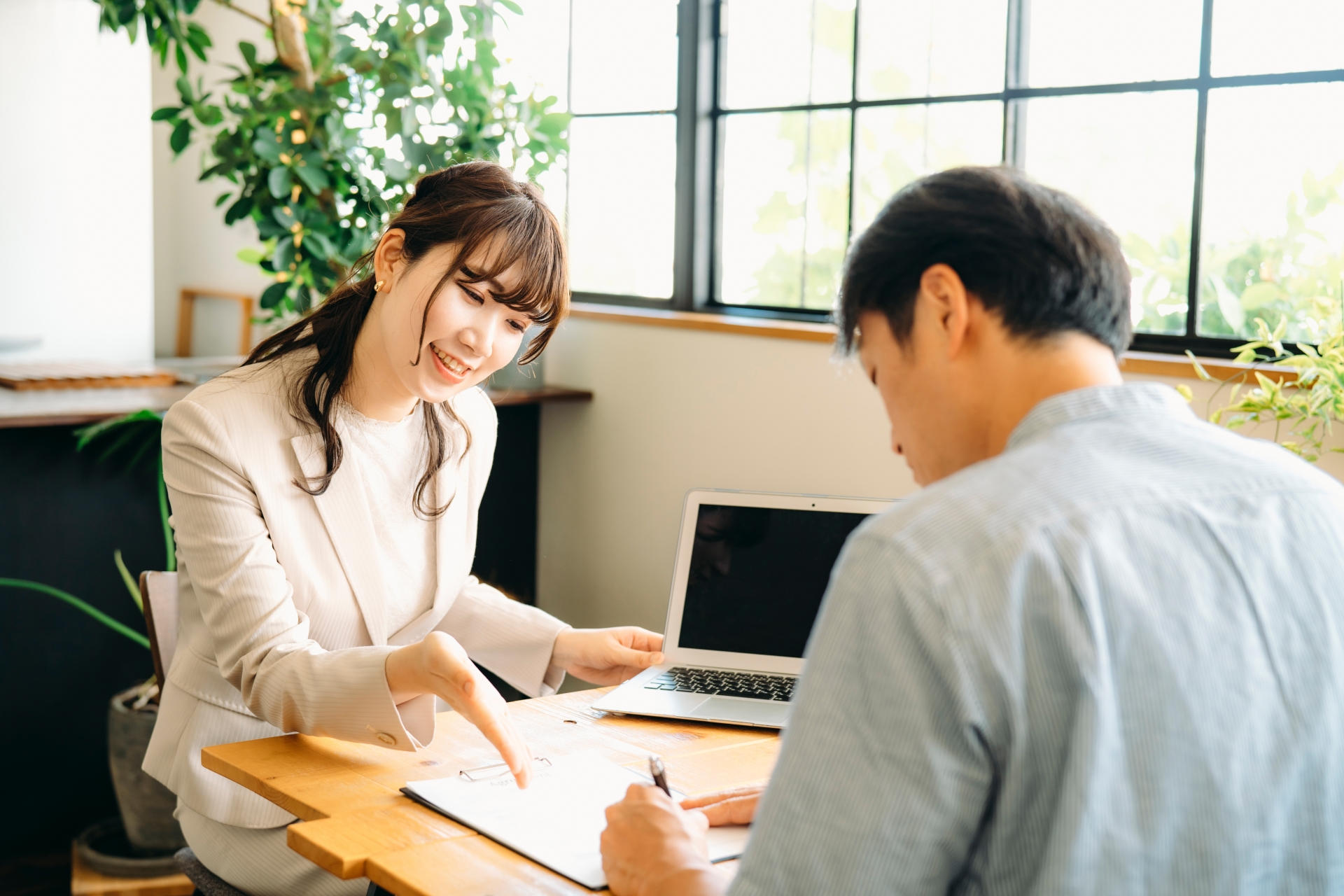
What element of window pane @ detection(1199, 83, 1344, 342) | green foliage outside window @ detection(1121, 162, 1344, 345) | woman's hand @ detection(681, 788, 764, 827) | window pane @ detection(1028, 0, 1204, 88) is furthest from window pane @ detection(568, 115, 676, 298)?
woman's hand @ detection(681, 788, 764, 827)

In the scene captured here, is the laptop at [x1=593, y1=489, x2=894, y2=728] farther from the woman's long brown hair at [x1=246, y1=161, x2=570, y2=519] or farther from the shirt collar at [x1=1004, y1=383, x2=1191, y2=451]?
the shirt collar at [x1=1004, y1=383, x2=1191, y2=451]

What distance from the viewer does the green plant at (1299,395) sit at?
162 cm

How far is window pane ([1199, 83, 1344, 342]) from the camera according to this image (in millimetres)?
2043

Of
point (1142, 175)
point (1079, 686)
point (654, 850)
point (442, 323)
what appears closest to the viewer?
point (1079, 686)

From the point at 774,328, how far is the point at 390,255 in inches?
49.1

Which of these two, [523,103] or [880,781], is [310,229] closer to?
[523,103]

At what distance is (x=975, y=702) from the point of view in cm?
64

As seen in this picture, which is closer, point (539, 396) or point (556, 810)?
point (556, 810)

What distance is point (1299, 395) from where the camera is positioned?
1.85m

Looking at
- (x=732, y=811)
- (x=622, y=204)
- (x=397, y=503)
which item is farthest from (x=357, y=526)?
(x=622, y=204)

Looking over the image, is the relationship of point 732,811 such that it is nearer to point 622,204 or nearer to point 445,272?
point 445,272

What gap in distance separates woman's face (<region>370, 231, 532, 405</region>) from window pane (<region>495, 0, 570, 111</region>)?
1.93 m

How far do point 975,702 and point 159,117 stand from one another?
270 cm

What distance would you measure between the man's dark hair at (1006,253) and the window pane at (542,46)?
8.81 ft
